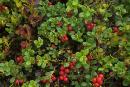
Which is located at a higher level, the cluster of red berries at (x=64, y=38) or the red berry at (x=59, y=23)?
the red berry at (x=59, y=23)

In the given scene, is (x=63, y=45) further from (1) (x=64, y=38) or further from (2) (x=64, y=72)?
(2) (x=64, y=72)

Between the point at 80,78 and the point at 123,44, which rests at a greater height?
the point at 123,44

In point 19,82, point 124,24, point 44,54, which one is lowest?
point 19,82

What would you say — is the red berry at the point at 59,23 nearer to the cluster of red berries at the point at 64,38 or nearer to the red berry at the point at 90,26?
the cluster of red berries at the point at 64,38

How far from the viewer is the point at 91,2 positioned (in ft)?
10.2

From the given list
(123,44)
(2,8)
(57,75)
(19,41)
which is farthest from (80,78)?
(2,8)

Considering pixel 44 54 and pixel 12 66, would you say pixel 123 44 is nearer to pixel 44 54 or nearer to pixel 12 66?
pixel 44 54

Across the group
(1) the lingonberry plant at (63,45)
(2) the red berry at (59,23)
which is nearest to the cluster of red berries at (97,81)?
(1) the lingonberry plant at (63,45)

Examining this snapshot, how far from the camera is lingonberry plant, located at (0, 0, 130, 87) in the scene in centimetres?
270

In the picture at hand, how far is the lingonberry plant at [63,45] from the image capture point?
2695 mm

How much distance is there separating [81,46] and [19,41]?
0.57 m

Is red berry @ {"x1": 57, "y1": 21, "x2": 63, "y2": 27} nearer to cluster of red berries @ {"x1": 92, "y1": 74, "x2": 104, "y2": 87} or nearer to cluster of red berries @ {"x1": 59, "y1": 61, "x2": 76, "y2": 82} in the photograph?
cluster of red berries @ {"x1": 59, "y1": 61, "x2": 76, "y2": 82}

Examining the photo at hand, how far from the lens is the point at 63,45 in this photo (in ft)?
9.41

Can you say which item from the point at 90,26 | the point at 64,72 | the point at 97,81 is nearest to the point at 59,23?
the point at 90,26
